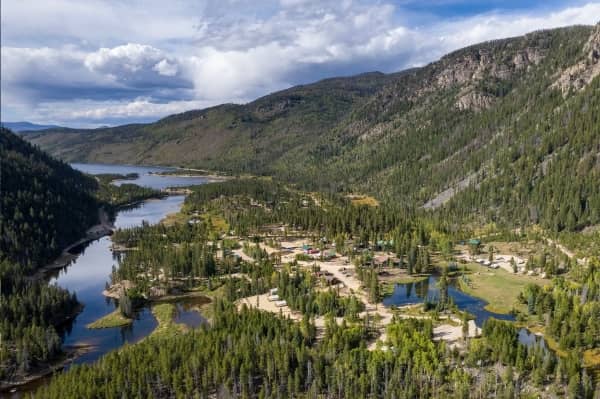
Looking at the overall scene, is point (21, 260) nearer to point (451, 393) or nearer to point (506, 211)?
point (451, 393)

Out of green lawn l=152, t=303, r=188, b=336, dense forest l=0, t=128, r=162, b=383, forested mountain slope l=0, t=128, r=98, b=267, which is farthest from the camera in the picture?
forested mountain slope l=0, t=128, r=98, b=267

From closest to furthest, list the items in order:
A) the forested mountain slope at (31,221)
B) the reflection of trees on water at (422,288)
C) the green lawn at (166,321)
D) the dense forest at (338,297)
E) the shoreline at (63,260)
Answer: the dense forest at (338,297) < the green lawn at (166,321) < the reflection of trees on water at (422,288) < the shoreline at (63,260) < the forested mountain slope at (31,221)

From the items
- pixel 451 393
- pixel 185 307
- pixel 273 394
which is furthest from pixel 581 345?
pixel 185 307

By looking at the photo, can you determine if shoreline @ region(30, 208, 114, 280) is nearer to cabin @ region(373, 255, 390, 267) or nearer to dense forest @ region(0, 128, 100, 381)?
dense forest @ region(0, 128, 100, 381)

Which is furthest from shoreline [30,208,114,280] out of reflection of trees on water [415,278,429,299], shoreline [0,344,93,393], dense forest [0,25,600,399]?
reflection of trees on water [415,278,429,299]

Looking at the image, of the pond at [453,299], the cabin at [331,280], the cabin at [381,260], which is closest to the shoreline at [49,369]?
the cabin at [331,280]

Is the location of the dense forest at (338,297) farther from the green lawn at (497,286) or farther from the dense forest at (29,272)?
the green lawn at (497,286)
